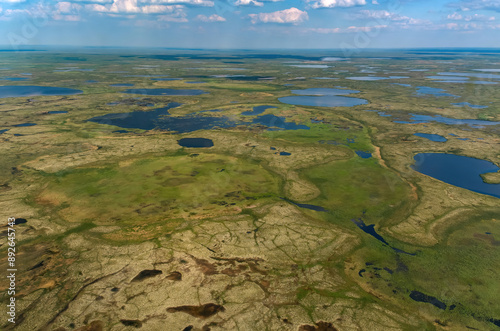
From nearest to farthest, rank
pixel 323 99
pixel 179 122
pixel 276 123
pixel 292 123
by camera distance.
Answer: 1. pixel 276 123
2. pixel 179 122
3. pixel 292 123
4. pixel 323 99

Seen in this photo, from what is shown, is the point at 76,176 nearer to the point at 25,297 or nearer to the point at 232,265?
the point at 25,297

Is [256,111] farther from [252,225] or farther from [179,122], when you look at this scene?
[252,225]

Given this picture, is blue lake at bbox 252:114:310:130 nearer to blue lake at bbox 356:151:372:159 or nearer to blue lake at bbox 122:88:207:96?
blue lake at bbox 356:151:372:159

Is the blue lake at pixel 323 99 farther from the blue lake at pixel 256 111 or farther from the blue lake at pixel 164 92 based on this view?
the blue lake at pixel 164 92

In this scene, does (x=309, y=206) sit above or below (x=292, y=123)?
below

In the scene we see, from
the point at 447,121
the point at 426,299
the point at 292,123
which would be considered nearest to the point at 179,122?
the point at 292,123

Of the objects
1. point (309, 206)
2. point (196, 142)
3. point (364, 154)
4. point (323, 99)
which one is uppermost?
point (323, 99)

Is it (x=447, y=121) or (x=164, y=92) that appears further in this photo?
(x=164, y=92)

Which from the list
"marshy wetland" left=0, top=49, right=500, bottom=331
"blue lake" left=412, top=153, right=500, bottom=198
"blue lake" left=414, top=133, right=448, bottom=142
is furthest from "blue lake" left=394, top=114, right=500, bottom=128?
"blue lake" left=412, top=153, right=500, bottom=198
